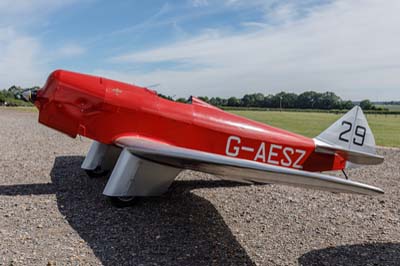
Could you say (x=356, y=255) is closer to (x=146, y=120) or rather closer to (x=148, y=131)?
(x=148, y=131)

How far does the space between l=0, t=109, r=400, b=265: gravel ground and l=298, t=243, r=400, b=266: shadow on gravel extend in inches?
0.4

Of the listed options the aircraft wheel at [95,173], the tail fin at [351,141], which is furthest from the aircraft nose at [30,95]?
the tail fin at [351,141]

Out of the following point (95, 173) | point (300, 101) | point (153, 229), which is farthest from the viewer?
point (300, 101)

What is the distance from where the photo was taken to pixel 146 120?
5285 millimetres

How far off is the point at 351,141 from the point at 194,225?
3.64 m

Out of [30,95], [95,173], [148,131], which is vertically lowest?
[95,173]

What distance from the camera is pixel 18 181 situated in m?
6.24

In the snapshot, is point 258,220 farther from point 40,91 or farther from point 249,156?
point 40,91

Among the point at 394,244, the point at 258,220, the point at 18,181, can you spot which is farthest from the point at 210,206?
the point at 18,181

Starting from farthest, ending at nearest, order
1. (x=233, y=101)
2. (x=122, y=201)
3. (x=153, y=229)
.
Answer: (x=233, y=101) → (x=122, y=201) → (x=153, y=229)

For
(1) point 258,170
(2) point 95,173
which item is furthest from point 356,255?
(2) point 95,173

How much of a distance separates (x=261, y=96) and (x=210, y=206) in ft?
368

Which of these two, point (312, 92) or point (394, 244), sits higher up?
point (312, 92)

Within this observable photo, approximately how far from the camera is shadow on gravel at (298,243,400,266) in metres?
3.56
